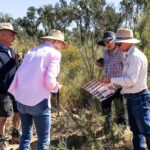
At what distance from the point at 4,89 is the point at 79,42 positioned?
187 inches

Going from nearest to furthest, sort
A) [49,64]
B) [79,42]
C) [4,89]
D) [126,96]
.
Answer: [49,64]
[126,96]
[4,89]
[79,42]

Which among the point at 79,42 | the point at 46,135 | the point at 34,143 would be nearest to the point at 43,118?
the point at 46,135

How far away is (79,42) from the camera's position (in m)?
10.6

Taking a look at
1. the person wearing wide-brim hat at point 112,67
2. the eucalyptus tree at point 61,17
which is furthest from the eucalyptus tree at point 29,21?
the person wearing wide-brim hat at point 112,67

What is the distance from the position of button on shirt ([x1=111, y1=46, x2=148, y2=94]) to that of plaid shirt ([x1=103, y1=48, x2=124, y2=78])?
91cm

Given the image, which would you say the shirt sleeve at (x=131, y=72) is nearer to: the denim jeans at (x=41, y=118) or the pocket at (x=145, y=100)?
the pocket at (x=145, y=100)

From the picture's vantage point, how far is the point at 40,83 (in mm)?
4941

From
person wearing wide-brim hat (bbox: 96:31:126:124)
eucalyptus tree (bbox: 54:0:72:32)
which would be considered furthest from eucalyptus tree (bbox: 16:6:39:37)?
person wearing wide-brim hat (bbox: 96:31:126:124)

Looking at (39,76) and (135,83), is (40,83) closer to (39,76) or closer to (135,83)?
(39,76)

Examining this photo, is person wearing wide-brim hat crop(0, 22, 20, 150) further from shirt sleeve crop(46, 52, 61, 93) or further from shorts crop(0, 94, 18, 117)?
shirt sleeve crop(46, 52, 61, 93)

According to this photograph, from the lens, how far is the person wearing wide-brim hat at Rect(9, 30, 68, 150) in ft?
16.1

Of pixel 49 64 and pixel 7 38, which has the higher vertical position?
pixel 7 38

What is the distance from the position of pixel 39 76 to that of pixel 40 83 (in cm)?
8

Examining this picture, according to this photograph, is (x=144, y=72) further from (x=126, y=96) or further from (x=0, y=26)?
(x=0, y=26)
